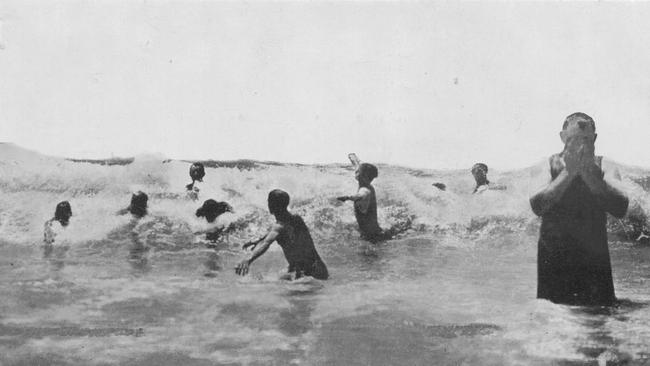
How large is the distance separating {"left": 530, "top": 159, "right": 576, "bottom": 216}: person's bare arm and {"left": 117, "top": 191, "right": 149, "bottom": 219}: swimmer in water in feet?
6.10

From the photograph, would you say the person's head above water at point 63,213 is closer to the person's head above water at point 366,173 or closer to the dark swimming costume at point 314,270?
the dark swimming costume at point 314,270

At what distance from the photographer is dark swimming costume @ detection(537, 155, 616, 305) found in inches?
119

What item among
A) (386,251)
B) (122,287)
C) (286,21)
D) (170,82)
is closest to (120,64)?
(170,82)

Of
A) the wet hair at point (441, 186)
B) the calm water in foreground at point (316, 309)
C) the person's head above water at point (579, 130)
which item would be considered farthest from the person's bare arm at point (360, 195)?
the person's head above water at point (579, 130)

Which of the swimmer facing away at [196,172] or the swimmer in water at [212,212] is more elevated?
the swimmer facing away at [196,172]

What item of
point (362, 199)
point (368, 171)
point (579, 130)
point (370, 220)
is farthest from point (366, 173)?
point (579, 130)

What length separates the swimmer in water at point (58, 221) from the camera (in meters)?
3.44

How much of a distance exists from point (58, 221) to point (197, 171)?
733 millimetres

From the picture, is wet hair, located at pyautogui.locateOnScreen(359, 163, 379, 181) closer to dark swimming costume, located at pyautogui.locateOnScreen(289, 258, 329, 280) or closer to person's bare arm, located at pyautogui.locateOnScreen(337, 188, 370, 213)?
person's bare arm, located at pyautogui.locateOnScreen(337, 188, 370, 213)

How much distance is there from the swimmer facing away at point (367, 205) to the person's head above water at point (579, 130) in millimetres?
852

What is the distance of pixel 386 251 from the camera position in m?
3.37

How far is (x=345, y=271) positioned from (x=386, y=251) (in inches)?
9.2

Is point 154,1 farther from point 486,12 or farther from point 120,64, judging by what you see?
point 486,12

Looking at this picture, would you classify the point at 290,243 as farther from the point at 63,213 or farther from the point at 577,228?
the point at 577,228
